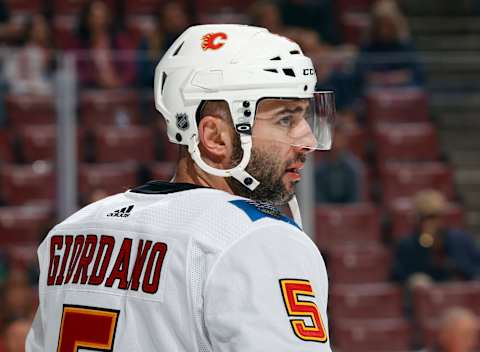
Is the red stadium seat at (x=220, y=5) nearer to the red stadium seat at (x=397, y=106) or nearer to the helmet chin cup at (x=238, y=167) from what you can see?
the red stadium seat at (x=397, y=106)

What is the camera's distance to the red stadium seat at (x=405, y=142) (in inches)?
270

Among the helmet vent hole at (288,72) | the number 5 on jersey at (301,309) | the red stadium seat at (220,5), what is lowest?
the red stadium seat at (220,5)

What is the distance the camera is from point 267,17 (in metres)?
7.60

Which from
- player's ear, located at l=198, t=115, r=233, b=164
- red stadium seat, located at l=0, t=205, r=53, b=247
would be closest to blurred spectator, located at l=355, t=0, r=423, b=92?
red stadium seat, located at l=0, t=205, r=53, b=247

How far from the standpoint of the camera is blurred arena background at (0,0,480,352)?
239 inches

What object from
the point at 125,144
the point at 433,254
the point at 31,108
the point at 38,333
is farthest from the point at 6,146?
the point at 38,333

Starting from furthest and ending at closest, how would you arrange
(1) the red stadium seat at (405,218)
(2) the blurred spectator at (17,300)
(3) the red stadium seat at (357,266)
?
1. (1) the red stadium seat at (405,218)
2. (3) the red stadium seat at (357,266)
3. (2) the blurred spectator at (17,300)

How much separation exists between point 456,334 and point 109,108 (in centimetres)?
220

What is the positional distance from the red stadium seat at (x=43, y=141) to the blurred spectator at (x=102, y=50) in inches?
11.7

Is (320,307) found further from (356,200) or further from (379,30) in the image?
(379,30)

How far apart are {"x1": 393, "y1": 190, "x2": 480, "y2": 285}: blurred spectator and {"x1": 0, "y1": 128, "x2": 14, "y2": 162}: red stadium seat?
7.14ft

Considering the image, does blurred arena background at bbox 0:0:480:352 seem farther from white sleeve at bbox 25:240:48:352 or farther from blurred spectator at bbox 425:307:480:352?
white sleeve at bbox 25:240:48:352

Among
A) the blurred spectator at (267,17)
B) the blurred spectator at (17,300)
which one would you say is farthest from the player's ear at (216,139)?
the blurred spectator at (267,17)

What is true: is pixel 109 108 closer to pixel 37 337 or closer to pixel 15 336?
pixel 15 336
